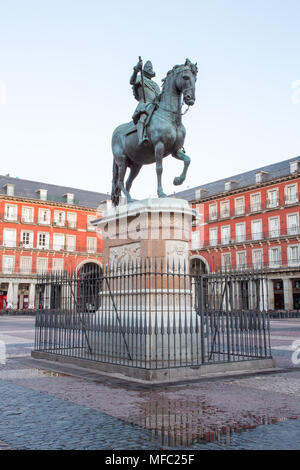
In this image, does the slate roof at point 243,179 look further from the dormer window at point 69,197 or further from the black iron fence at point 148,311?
the black iron fence at point 148,311

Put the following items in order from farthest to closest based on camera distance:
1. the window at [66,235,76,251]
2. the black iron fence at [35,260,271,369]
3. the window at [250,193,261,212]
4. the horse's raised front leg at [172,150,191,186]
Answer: the window at [66,235,76,251], the window at [250,193,261,212], the horse's raised front leg at [172,150,191,186], the black iron fence at [35,260,271,369]

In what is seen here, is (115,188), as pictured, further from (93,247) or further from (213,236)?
(93,247)

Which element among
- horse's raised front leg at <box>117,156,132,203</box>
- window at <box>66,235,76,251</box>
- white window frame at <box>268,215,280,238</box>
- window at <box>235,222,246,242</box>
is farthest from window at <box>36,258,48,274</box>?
horse's raised front leg at <box>117,156,132,203</box>

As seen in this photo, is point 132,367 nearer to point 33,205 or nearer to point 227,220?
point 227,220

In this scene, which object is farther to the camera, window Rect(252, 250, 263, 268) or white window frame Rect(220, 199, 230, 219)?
white window frame Rect(220, 199, 230, 219)

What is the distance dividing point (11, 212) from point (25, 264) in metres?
5.69

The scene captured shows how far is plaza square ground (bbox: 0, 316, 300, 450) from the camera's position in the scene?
10.9 ft

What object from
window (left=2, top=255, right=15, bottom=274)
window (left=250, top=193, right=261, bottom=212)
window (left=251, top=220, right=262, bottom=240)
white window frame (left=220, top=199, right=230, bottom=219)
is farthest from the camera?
white window frame (left=220, top=199, right=230, bottom=219)

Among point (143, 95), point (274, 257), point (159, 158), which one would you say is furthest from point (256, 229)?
point (159, 158)

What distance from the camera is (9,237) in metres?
46.0

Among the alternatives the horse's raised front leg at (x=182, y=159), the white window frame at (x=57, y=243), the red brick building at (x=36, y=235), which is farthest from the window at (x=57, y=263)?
the horse's raised front leg at (x=182, y=159)

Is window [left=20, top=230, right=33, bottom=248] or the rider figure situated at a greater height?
window [left=20, top=230, right=33, bottom=248]

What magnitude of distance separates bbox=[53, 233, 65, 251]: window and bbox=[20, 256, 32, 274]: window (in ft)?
11.4

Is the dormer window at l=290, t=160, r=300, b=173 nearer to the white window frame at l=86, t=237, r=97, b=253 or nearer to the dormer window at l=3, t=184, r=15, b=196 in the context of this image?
the white window frame at l=86, t=237, r=97, b=253
